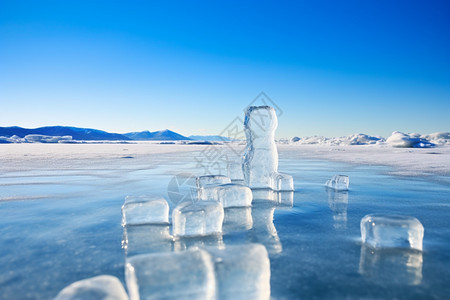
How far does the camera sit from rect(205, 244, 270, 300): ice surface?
46.4 inches

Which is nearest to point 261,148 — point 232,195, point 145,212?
point 232,195

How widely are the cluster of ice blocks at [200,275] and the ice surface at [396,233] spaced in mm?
1060

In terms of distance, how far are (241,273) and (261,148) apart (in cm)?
345

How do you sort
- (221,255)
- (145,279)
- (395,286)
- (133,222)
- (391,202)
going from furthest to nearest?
1. (391,202)
2. (133,222)
3. (395,286)
4. (221,255)
5. (145,279)

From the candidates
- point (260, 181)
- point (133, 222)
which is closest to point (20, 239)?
point (133, 222)

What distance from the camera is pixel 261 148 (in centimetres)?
457

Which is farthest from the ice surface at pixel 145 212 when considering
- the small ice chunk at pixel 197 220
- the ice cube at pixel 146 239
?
the small ice chunk at pixel 197 220

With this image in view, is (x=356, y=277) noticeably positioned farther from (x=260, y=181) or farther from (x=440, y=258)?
(x=260, y=181)

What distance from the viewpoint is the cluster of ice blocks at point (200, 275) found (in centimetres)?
111

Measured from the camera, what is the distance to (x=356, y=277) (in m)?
1.49

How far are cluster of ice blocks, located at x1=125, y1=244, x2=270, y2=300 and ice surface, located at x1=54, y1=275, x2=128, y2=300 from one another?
6 centimetres

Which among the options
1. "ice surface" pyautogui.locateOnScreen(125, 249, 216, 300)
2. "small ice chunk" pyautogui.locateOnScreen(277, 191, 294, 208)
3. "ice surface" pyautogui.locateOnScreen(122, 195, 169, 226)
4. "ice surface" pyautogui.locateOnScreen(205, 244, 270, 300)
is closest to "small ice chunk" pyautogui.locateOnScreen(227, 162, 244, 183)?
"small ice chunk" pyautogui.locateOnScreen(277, 191, 294, 208)

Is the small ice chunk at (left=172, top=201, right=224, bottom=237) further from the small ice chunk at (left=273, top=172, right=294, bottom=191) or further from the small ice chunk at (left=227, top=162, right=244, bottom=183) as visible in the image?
the small ice chunk at (left=227, top=162, right=244, bottom=183)

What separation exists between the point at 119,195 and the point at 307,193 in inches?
105
